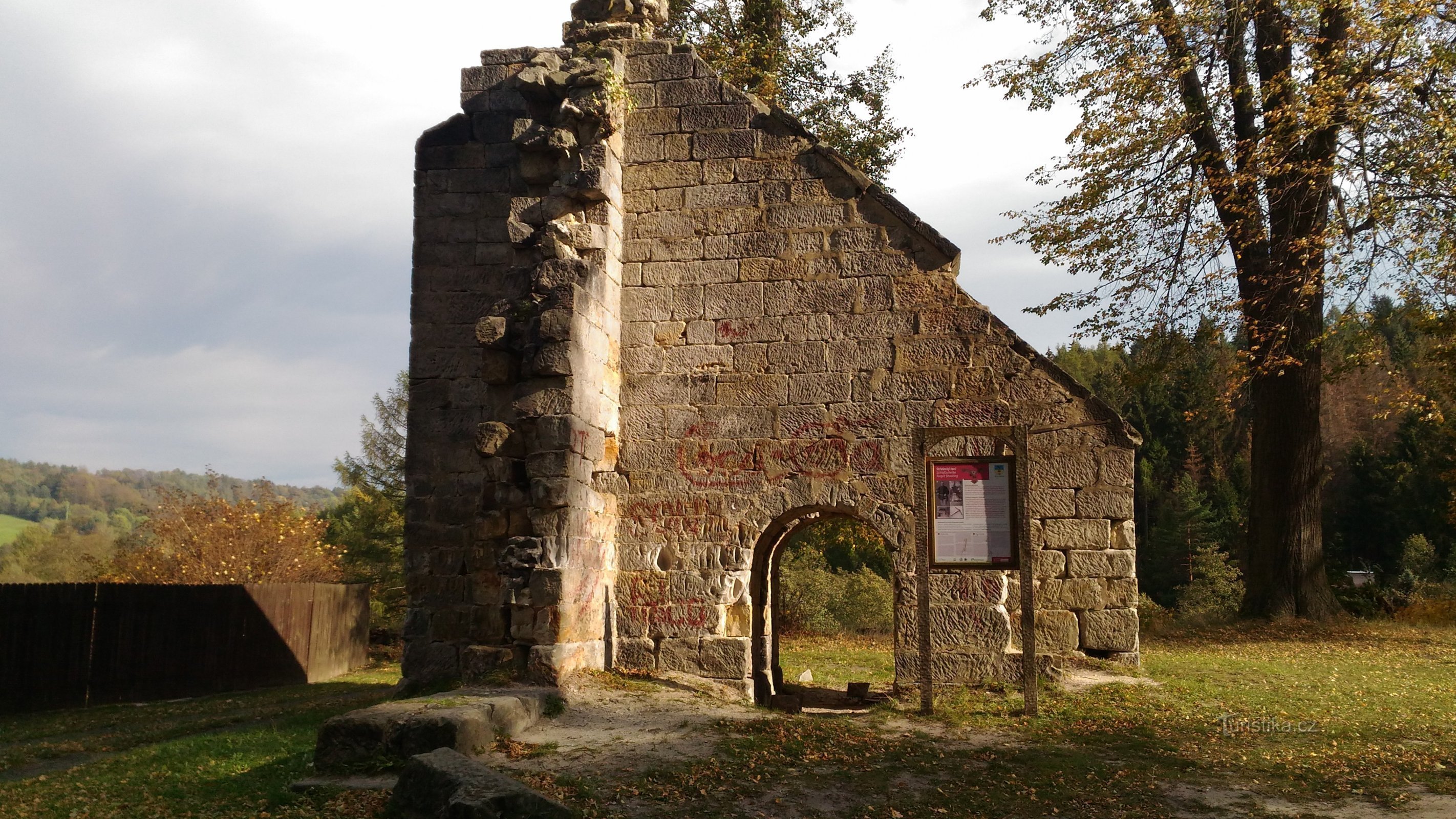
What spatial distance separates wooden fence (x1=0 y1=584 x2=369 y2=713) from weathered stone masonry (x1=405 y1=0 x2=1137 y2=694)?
6305 mm

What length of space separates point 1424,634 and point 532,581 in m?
11.8

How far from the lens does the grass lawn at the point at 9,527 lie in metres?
51.7

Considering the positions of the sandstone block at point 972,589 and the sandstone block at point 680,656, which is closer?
the sandstone block at point 972,589

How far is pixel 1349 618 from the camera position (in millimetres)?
14289

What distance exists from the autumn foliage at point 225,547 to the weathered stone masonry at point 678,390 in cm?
1130

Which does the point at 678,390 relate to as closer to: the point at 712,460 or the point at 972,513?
the point at 712,460


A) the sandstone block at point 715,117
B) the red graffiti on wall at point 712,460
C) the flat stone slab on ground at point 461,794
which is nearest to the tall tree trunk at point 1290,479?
the sandstone block at point 715,117

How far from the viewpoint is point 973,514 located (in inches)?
294

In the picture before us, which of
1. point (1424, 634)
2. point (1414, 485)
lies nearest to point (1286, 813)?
point (1424, 634)

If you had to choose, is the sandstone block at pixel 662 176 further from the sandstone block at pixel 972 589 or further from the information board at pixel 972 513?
the sandstone block at pixel 972 589

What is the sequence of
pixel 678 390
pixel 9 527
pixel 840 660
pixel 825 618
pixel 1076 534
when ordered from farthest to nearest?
pixel 9 527, pixel 825 618, pixel 840 660, pixel 678 390, pixel 1076 534

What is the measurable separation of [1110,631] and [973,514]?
6.65ft

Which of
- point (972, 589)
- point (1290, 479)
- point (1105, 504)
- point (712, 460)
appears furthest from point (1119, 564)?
point (1290, 479)

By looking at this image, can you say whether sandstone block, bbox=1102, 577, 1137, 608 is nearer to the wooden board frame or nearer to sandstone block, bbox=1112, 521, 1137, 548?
sandstone block, bbox=1112, 521, 1137, 548
